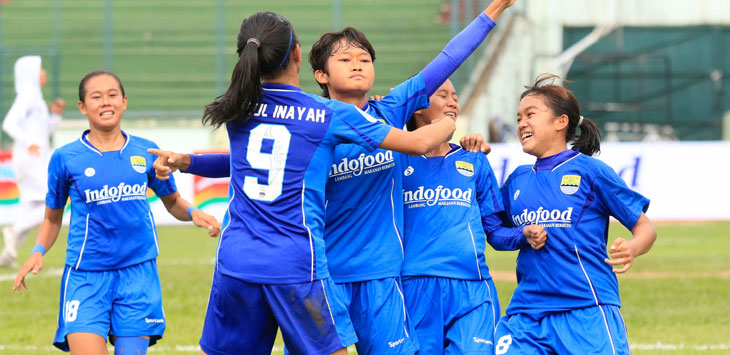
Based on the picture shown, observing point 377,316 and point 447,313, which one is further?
point 447,313

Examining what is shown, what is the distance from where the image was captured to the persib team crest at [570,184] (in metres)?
4.54

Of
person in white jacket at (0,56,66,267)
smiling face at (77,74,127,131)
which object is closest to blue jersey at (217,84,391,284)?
smiling face at (77,74,127,131)

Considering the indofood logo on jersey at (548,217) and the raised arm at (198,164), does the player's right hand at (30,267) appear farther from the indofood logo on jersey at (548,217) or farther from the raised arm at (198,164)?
the indofood logo on jersey at (548,217)

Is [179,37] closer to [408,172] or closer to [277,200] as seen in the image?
[408,172]

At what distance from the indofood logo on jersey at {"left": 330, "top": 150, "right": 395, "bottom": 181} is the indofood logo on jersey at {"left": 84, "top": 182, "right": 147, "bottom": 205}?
138 centimetres

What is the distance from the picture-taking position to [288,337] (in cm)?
381

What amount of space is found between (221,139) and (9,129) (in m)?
8.38

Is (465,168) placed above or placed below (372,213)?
above

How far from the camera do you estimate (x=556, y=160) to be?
4664 millimetres

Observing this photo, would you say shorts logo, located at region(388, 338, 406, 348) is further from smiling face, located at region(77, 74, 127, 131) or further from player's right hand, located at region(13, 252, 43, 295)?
smiling face, located at region(77, 74, 127, 131)

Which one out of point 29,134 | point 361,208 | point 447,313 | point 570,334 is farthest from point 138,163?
point 29,134

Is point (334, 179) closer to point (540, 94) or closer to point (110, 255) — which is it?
point (540, 94)

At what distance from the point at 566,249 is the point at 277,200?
1418mm

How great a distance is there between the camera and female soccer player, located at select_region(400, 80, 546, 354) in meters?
4.55
